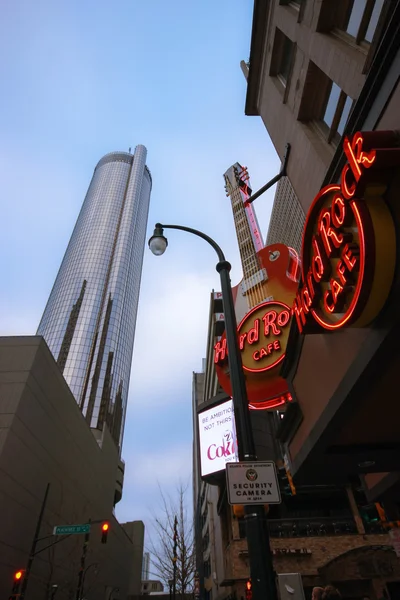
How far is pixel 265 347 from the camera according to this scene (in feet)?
47.9

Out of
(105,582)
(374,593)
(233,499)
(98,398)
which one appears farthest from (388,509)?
(98,398)

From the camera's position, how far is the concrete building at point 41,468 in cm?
2321

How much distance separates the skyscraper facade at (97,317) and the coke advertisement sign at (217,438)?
11438 centimetres

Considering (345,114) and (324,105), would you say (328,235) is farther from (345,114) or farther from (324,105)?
(324,105)

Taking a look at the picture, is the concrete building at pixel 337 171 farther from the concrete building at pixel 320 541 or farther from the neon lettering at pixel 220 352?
the concrete building at pixel 320 541

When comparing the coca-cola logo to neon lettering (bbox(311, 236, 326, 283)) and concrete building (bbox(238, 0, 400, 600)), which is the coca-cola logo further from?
neon lettering (bbox(311, 236, 326, 283))

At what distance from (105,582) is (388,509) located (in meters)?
55.4

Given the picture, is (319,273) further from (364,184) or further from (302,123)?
(302,123)

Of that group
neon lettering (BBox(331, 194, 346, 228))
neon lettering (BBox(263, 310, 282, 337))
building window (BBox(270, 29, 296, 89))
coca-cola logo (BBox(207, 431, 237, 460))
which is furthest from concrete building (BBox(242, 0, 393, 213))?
coca-cola logo (BBox(207, 431, 237, 460))

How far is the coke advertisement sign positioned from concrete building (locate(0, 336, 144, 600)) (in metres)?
10.2

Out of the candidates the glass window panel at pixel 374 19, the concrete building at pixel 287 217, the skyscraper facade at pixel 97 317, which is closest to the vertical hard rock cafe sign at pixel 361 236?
→ the glass window panel at pixel 374 19

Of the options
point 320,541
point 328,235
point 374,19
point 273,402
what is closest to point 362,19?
point 374,19

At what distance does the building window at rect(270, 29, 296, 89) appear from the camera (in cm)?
1407

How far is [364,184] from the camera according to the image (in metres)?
4.74
